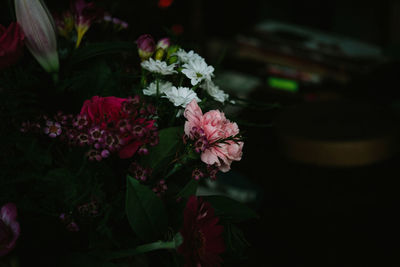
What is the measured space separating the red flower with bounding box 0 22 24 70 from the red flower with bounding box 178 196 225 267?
0.86 ft

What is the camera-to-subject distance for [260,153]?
1864mm

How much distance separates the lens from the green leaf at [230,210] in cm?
51

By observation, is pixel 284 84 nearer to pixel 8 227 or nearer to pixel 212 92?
pixel 212 92

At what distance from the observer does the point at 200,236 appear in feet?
1.43

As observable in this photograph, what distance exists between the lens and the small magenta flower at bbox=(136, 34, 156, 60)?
0.54 metres

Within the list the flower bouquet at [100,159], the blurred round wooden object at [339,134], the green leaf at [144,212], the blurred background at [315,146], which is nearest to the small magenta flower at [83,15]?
the flower bouquet at [100,159]

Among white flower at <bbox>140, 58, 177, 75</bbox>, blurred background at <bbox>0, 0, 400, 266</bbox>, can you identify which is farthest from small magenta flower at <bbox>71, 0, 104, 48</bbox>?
blurred background at <bbox>0, 0, 400, 266</bbox>

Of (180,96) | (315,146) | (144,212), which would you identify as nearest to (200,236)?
(144,212)

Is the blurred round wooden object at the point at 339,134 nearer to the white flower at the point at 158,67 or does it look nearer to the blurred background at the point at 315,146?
the blurred background at the point at 315,146

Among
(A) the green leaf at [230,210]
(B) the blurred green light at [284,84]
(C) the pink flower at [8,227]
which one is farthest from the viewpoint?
(B) the blurred green light at [284,84]

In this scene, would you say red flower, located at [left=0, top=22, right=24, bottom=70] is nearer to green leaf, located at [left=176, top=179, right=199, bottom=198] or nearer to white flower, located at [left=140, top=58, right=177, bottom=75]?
white flower, located at [left=140, top=58, right=177, bottom=75]

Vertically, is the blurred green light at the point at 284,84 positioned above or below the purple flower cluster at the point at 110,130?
below

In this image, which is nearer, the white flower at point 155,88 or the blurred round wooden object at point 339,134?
the white flower at point 155,88

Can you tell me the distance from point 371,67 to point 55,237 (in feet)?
5.85
